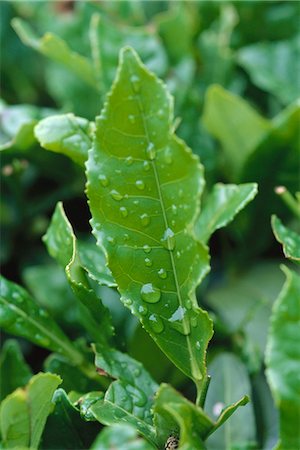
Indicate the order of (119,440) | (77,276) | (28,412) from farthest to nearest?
(77,276)
(28,412)
(119,440)

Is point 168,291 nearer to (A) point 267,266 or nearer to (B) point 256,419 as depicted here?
(B) point 256,419

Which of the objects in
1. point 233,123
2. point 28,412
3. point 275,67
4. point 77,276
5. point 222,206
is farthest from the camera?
point 275,67

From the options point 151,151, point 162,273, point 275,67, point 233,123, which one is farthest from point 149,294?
point 275,67

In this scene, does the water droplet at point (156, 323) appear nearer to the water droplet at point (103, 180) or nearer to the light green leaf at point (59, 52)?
the water droplet at point (103, 180)

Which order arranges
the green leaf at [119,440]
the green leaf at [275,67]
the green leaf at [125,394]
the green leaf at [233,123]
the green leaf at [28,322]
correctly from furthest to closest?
the green leaf at [275,67] → the green leaf at [233,123] → the green leaf at [28,322] → the green leaf at [125,394] → the green leaf at [119,440]

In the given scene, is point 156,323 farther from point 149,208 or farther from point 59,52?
point 59,52

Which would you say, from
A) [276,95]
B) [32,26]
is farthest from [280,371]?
[32,26]

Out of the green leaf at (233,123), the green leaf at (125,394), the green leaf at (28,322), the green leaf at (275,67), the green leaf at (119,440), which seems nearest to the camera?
the green leaf at (119,440)

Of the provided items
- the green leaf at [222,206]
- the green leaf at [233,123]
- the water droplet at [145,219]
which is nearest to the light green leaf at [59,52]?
the green leaf at [233,123]
